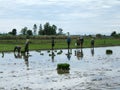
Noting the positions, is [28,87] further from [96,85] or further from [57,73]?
[57,73]

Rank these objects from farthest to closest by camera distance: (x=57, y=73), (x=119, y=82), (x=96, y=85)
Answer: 1. (x=57, y=73)
2. (x=119, y=82)
3. (x=96, y=85)

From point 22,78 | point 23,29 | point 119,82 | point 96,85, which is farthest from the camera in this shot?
point 23,29

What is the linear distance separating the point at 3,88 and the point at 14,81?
273 centimetres

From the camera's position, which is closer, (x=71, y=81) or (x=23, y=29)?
(x=71, y=81)

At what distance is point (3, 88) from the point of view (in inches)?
747


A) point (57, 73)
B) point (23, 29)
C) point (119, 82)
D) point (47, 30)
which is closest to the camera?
point (119, 82)

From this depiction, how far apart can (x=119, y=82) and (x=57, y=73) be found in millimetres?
5898

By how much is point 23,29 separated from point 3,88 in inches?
6938

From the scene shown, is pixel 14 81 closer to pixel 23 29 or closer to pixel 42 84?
pixel 42 84

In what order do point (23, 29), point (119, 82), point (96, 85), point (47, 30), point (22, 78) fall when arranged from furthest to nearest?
point (23, 29), point (47, 30), point (22, 78), point (119, 82), point (96, 85)

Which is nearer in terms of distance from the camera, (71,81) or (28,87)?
(28,87)

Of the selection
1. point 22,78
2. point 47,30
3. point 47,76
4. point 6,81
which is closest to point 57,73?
point 47,76

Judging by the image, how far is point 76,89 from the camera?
18734 mm

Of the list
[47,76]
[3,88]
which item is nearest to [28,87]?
[3,88]
